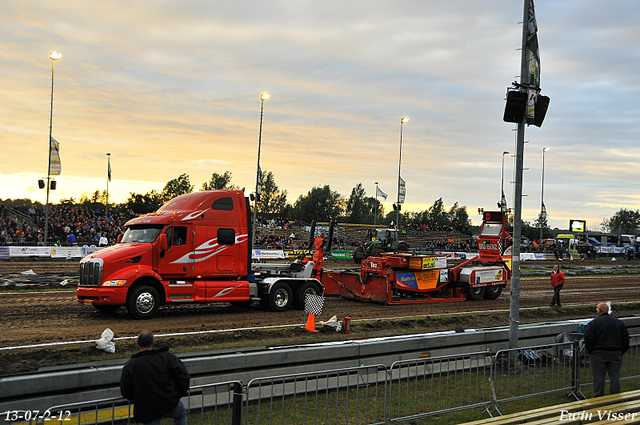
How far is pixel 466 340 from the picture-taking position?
31.7ft

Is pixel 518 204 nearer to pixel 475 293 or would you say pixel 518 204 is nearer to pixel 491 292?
pixel 475 293

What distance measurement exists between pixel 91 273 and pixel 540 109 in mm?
10853

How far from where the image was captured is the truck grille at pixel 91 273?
40.2 ft

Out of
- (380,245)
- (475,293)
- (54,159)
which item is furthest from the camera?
(380,245)

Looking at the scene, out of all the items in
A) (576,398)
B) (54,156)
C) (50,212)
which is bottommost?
(576,398)

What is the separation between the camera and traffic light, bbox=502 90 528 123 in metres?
9.18

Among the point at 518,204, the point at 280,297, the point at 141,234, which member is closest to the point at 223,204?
the point at 141,234

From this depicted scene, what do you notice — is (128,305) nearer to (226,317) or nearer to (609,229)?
(226,317)

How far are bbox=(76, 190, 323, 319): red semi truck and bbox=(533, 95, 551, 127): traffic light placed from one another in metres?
8.24

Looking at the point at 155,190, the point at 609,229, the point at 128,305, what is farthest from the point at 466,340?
the point at 609,229

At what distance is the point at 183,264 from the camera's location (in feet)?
44.1

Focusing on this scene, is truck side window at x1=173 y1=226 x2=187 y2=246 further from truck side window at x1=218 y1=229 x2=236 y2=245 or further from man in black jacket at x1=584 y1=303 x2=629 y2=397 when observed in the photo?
man in black jacket at x1=584 y1=303 x2=629 y2=397

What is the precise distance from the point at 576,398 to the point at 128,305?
10.0 m

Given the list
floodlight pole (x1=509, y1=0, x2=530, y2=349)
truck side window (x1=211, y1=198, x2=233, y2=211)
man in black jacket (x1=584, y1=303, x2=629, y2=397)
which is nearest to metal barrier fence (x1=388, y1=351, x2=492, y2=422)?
floodlight pole (x1=509, y1=0, x2=530, y2=349)
